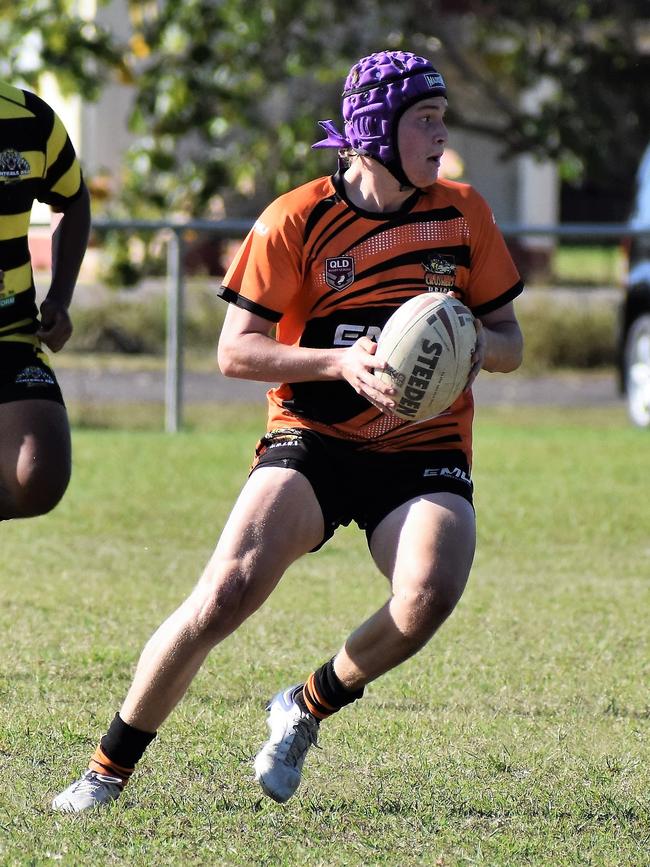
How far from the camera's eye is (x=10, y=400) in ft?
17.2

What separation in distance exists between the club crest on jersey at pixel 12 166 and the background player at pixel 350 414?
1142 mm

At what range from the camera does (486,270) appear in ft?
15.7

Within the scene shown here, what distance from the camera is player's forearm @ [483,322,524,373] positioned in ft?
15.0

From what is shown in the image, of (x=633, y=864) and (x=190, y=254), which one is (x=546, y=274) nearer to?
(x=190, y=254)

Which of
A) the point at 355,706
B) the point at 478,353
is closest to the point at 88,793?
the point at 355,706

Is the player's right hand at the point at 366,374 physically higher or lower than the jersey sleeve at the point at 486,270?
lower

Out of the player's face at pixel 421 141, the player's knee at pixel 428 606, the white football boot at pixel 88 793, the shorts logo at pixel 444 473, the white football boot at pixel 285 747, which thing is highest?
the player's face at pixel 421 141

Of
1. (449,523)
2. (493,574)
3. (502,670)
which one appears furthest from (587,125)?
(449,523)

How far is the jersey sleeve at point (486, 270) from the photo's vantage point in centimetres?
477

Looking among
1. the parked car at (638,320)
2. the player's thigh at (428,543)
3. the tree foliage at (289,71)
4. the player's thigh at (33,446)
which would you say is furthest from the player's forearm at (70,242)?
the tree foliage at (289,71)

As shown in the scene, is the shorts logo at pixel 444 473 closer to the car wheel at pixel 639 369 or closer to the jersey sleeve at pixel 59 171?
the jersey sleeve at pixel 59 171

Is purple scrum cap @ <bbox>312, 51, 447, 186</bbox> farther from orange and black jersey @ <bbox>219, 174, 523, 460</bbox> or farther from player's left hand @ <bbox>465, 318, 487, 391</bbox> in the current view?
player's left hand @ <bbox>465, 318, 487, 391</bbox>

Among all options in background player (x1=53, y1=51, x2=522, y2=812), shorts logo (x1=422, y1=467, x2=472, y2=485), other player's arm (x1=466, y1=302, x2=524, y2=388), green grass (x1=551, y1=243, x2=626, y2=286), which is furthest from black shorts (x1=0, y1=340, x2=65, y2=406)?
green grass (x1=551, y1=243, x2=626, y2=286)

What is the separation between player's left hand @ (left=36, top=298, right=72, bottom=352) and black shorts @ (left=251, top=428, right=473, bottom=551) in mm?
1140
